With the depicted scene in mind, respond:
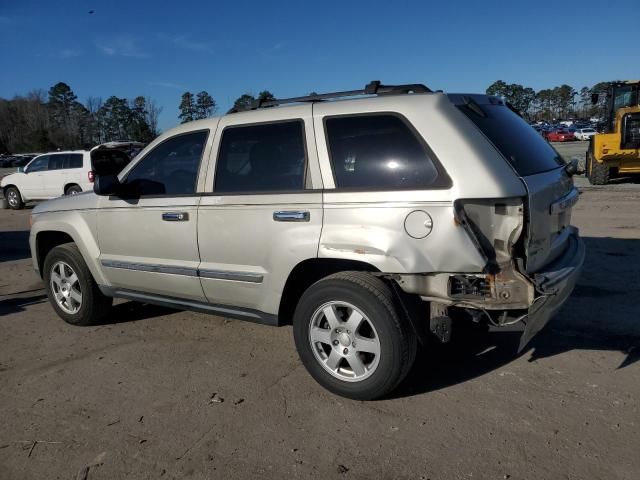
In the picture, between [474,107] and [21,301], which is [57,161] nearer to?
[21,301]

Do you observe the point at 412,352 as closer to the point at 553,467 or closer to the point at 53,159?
the point at 553,467

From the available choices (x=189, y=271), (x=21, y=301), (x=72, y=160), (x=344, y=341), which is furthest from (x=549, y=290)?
(x=72, y=160)

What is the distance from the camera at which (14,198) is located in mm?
17828

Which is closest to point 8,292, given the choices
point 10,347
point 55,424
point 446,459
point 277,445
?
point 10,347

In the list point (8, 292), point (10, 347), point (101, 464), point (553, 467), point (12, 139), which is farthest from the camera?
point (12, 139)

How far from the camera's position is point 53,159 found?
17.1 metres

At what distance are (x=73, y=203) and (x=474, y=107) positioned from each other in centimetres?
366

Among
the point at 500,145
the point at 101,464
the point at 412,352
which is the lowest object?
the point at 101,464

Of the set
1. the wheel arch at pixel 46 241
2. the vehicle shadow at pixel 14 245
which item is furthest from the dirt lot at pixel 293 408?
the vehicle shadow at pixel 14 245

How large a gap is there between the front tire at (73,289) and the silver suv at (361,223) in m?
0.74

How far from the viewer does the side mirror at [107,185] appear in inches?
179

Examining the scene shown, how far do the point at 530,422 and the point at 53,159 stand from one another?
17270 millimetres

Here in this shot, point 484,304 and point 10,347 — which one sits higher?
point 484,304

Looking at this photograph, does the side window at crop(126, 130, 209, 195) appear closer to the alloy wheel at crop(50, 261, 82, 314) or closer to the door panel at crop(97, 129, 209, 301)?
the door panel at crop(97, 129, 209, 301)
